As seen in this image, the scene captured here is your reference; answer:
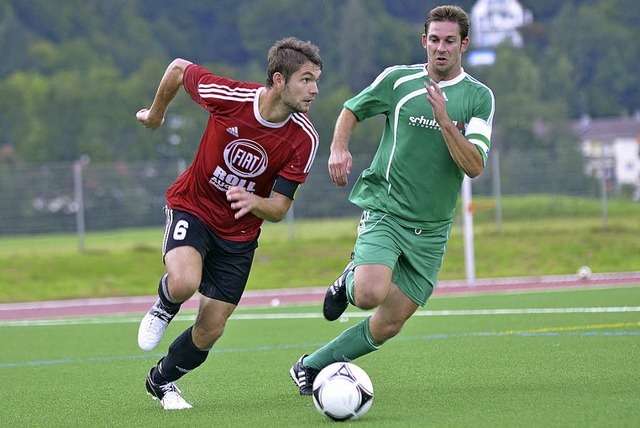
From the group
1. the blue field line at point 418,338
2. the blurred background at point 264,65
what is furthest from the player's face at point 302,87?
the blurred background at point 264,65

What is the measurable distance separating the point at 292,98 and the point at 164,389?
2.04m

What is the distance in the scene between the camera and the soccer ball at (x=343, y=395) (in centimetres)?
650

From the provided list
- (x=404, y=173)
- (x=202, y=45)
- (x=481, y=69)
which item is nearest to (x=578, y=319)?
(x=404, y=173)

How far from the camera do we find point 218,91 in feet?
24.1

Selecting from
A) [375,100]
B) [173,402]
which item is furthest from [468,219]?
[173,402]

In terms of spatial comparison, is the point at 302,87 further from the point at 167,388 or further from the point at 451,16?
the point at 167,388

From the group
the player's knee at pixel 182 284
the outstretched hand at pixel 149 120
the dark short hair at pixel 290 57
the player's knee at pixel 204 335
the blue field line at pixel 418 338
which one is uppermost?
the dark short hair at pixel 290 57

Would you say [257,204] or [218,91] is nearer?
[257,204]

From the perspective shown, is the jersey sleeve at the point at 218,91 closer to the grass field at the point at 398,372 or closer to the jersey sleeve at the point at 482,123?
the jersey sleeve at the point at 482,123

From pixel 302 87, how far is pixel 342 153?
0.48 meters

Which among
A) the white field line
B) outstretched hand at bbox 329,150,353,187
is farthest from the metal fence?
outstretched hand at bbox 329,150,353,187

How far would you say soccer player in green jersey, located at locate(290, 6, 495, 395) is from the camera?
7.27 metres

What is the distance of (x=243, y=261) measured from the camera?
24.4ft

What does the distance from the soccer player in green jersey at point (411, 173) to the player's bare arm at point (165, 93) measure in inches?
45.6
